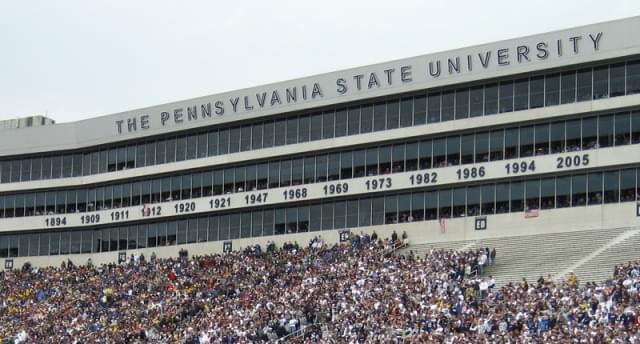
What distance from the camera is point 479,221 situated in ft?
190

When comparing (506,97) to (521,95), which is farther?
(506,97)

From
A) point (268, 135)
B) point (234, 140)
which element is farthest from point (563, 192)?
point (234, 140)

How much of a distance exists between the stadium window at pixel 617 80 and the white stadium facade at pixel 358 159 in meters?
0.08

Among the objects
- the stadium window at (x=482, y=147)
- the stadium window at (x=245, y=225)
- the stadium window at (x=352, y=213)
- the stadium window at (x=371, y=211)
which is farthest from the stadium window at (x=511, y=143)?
the stadium window at (x=245, y=225)

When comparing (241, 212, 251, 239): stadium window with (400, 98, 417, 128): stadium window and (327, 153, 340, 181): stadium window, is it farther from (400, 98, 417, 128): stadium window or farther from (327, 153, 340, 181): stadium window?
(400, 98, 417, 128): stadium window

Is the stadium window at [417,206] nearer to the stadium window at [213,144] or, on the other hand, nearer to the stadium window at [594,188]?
the stadium window at [594,188]

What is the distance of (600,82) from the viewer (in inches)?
2190

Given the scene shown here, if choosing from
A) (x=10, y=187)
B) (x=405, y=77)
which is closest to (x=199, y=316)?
(x=405, y=77)

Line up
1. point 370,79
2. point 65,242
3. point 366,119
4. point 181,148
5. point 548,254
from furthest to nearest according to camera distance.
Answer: point 65,242 → point 181,148 → point 366,119 → point 370,79 → point 548,254

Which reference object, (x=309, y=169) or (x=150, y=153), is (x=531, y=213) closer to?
(x=309, y=169)

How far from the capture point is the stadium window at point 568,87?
2221 inches

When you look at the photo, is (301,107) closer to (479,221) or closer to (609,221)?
(479,221)

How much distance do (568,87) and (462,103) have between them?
523 centimetres

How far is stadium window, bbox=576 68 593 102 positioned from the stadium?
0.21ft
